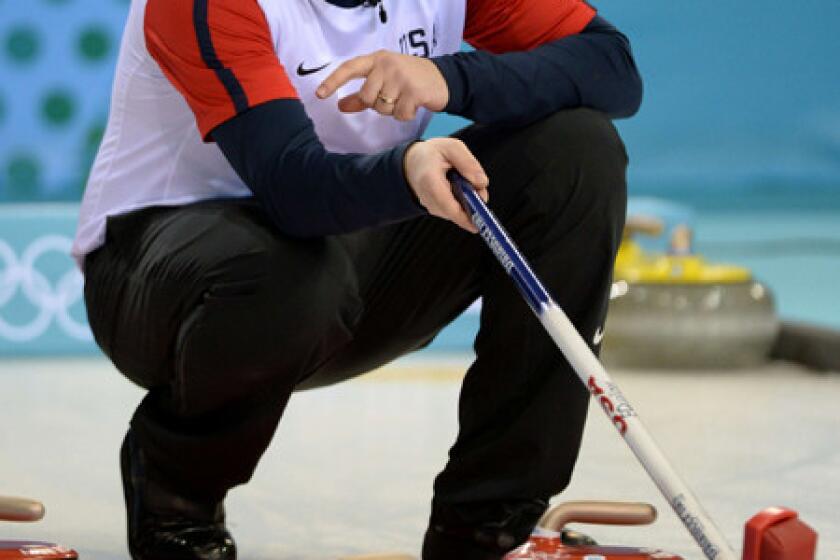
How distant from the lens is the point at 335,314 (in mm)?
1737

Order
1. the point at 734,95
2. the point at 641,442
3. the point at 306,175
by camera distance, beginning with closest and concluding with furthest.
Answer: the point at 641,442, the point at 306,175, the point at 734,95

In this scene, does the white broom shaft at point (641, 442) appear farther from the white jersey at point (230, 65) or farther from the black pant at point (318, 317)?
the white jersey at point (230, 65)

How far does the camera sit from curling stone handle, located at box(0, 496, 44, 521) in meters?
1.84

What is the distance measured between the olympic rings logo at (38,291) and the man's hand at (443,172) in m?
3.01

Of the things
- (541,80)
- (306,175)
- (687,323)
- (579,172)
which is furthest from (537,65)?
(687,323)

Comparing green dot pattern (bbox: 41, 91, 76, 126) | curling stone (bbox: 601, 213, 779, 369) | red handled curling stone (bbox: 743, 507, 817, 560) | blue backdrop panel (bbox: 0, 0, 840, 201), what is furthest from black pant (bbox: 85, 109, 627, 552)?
blue backdrop panel (bbox: 0, 0, 840, 201)

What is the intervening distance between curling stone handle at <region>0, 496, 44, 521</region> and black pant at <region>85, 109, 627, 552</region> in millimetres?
153

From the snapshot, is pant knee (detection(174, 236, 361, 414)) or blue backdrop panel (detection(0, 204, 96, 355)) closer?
pant knee (detection(174, 236, 361, 414))

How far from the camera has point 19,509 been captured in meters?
1.85

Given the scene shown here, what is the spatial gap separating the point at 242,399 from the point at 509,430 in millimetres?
319

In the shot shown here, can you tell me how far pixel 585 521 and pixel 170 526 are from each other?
53cm

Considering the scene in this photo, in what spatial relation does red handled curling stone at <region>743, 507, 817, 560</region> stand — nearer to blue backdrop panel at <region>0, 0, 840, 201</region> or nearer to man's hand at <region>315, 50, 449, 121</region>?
man's hand at <region>315, 50, 449, 121</region>

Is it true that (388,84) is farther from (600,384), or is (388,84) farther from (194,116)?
(600,384)

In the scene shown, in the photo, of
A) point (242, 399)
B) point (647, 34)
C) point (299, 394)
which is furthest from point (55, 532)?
point (647, 34)
